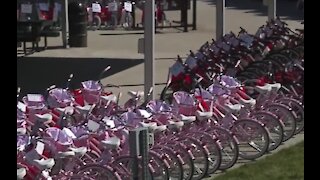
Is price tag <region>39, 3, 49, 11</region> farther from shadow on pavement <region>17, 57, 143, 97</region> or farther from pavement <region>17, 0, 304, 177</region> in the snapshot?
shadow on pavement <region>17, 57, 143, 97</region>

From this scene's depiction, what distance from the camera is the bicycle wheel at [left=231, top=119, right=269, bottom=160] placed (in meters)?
9.52

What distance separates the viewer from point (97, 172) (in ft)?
24.8

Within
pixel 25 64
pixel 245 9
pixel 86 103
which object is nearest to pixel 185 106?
pixel 86 103

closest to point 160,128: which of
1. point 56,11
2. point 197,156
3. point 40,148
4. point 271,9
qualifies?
point 197,156

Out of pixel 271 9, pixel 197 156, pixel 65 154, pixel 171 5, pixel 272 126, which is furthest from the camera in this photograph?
pixel 171 5

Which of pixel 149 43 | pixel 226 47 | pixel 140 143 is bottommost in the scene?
pixel 140 143

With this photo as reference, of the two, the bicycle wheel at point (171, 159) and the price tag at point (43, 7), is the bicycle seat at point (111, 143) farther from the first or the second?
the price tag at point (43, 7)

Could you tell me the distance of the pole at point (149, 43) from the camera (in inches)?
468

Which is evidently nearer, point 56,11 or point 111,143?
point 111,143

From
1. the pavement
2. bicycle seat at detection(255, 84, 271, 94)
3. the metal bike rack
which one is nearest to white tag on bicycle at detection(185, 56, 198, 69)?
the pavement

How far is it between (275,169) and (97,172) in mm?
2739

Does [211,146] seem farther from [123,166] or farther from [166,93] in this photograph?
[166,93]

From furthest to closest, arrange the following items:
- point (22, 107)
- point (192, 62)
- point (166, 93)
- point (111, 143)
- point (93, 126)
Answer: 1. point (192, 62)
2. point (166, 93)
3. point (22, 107)
4. point (93, 126)
5. point (111, 143)

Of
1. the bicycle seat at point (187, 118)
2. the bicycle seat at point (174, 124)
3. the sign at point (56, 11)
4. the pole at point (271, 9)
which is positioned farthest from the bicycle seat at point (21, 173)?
the sign at point (56, 11)
